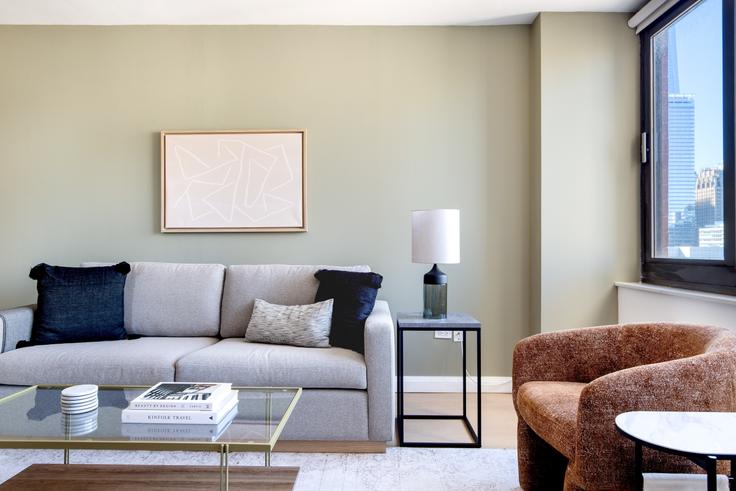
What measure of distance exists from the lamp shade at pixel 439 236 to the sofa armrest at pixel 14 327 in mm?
2132

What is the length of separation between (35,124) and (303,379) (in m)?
2.58

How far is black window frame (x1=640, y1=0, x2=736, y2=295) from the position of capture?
7.12 ft

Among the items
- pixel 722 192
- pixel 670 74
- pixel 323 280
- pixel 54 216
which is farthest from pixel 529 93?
pixel 54 216

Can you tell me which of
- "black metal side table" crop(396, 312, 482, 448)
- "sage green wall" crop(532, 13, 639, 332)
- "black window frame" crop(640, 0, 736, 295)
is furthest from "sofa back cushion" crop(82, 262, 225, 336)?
"black window frame" crop(640, 0, 736, 295)

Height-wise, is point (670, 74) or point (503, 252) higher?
point (670, 74)

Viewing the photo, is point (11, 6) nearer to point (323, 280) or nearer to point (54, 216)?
point (54, 216)

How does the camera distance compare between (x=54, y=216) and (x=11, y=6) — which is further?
(x=54, y=216)

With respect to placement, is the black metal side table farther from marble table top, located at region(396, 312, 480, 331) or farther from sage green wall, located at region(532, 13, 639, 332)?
sage green wall, located at region(532, 13, 639, 332)

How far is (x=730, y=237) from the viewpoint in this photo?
218 centimetres

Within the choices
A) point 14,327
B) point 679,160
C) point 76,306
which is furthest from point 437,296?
point 14,327

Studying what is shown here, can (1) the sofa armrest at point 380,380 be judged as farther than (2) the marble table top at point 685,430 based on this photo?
Yes

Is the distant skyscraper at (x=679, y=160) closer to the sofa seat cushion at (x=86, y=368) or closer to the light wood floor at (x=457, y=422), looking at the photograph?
the light wood floor at (x=457, y=422)

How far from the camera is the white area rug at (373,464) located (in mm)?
1948

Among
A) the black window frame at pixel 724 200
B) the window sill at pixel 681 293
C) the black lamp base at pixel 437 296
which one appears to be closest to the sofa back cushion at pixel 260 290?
the black lamp base at pixel 437 296
